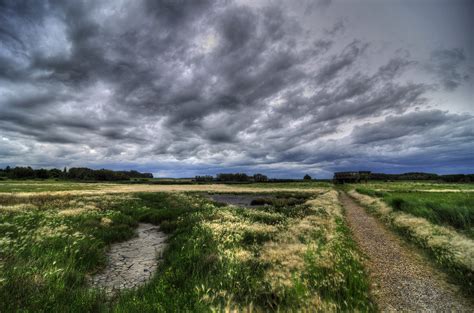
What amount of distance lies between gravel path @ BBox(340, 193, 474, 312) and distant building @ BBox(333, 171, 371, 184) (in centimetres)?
13876

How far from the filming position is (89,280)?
7.00m

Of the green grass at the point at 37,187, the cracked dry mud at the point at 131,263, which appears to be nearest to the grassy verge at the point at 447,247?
the cracked dry mud at the point at 131,263

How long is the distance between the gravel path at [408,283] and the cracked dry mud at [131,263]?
762 centimetres

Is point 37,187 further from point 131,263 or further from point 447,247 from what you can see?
point 447,247

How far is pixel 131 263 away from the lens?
9.06m

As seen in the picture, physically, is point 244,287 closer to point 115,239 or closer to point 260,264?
point 260,264

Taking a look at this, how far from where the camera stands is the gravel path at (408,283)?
581cm

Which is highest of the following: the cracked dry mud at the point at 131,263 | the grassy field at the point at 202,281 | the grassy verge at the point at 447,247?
the grassy field at the point at 202,281

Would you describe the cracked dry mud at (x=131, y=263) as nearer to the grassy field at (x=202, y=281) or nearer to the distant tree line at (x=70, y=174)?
the grassy field at (x=202, y=281)

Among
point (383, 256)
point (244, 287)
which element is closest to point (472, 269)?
point (383, 256)

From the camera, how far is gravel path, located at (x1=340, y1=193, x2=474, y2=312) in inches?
229

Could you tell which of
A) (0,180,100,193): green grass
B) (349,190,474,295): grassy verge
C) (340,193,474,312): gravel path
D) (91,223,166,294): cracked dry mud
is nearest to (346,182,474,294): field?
(349,190,474,295): grassy verge

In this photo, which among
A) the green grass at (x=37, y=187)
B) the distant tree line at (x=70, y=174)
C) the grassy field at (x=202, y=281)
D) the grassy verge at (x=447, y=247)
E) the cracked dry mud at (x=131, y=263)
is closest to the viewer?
the grassy field at (x=202, y=281)

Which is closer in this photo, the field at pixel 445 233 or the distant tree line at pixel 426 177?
the field at pixel 445 233
